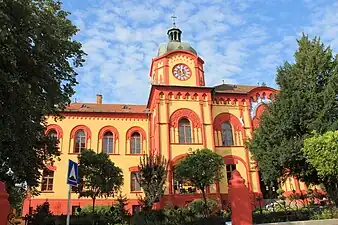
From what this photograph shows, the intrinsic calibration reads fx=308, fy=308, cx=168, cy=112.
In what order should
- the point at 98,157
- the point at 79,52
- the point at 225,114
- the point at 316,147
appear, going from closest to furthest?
the point at 79,52
the point at 316,147
the point at 98,157
the point at 225,114

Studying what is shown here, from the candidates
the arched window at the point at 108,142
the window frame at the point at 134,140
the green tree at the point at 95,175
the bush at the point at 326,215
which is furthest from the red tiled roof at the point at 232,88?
the bush at the point at 326,215

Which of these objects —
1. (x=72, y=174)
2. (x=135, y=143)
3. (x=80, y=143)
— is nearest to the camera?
(x=72, y=174)

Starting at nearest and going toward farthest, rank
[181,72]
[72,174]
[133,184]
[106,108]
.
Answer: [72,174] → [181,72] → [133,184] → [106,108]

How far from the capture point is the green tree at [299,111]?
1889 cm

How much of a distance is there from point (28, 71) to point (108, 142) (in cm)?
2224

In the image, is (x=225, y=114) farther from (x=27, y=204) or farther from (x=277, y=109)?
(x=27, y=204)

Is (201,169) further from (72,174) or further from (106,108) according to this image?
(106,108)

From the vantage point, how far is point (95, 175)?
2189 cm

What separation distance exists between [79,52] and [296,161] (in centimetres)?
1475

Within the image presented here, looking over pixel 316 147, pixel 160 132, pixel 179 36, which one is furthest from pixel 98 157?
pixel 179 36

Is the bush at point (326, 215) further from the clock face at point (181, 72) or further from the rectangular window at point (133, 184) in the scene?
the rectangular window at point (133, 184)

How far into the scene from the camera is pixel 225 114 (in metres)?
31.0

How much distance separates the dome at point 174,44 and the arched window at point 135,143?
9.18 metres

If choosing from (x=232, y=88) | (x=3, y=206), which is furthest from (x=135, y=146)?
(x=3, y=206)
